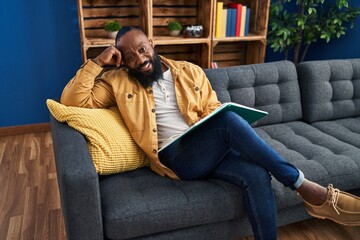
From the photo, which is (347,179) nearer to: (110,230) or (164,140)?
(164,140)

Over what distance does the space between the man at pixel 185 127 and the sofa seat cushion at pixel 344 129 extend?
0.61m

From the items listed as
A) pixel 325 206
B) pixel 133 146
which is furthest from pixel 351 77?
pixel 133 146

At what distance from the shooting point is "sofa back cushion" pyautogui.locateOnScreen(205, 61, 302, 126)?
208 cm

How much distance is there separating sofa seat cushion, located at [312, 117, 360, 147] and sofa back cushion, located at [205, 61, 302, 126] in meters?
0.17

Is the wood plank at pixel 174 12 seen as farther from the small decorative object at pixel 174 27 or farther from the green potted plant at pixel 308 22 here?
the green potted plant at pixel 308 22

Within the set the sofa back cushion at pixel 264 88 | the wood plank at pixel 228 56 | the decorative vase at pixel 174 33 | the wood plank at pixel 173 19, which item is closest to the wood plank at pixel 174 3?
the wood plank at pixel 173 19

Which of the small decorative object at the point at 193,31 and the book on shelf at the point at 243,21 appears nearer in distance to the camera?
the small decorative object at the point at 193,31

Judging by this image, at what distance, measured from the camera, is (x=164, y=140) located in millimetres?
1680

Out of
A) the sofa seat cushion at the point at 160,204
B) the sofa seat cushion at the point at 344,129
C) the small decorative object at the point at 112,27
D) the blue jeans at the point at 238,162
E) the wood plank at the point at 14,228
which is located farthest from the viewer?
the small decorative object at the point at 112,27

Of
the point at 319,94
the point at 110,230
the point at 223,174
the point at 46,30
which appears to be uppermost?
the point at 46,30

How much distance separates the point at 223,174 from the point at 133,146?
44cm

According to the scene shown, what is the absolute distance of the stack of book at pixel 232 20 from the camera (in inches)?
115

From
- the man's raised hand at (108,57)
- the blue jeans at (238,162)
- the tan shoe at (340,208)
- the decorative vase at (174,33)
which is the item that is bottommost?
the tan shoe at (340,208)

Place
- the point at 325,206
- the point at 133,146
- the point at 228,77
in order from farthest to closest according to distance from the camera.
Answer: the point at 228,77, the point at 133,146, the point at 325,206
